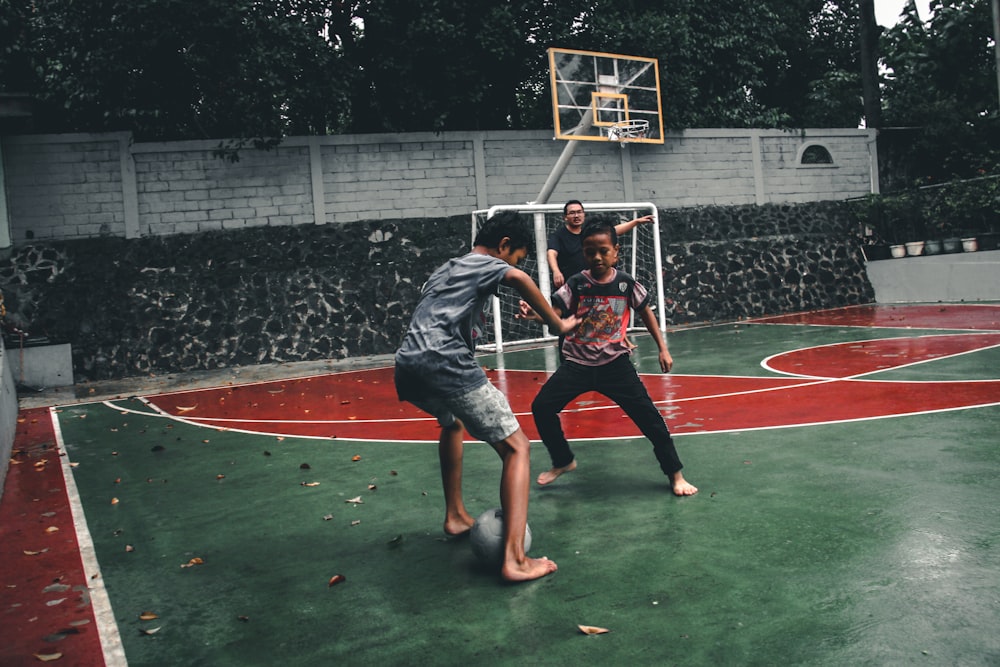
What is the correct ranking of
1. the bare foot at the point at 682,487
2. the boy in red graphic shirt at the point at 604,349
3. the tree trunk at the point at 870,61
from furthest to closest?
the tree trunk at the point at 870,61 < the boy in red graphic shirt at the point at 604,349 < the bare foot at the point at 682,487

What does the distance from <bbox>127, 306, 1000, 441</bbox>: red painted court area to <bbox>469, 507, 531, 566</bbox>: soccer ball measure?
109 inches

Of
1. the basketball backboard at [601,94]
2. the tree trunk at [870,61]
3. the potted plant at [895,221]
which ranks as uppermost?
the tree trunk at [870,61]

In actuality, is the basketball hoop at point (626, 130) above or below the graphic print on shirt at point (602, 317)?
above

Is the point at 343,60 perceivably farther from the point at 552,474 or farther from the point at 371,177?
the point at 552,474

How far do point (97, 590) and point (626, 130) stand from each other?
12.7m

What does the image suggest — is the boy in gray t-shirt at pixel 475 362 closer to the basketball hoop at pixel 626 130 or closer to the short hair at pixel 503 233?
the short hair at pixel 503 233

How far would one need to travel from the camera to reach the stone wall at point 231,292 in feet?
42.1

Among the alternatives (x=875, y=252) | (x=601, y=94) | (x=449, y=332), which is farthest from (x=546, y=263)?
(x=449, y=332)

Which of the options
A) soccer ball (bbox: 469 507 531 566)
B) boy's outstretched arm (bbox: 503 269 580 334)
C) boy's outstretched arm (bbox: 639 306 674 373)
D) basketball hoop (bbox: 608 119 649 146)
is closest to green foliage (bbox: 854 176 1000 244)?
basketball hoop (bbox: 608 119 649 146)

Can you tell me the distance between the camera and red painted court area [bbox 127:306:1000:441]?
22.2 feet

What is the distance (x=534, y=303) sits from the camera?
385 centimetres

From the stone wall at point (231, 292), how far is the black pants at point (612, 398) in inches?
381

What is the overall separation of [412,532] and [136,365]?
10.1 metres

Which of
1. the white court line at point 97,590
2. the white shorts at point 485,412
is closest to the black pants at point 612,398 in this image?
the white shorts at point 485,412
